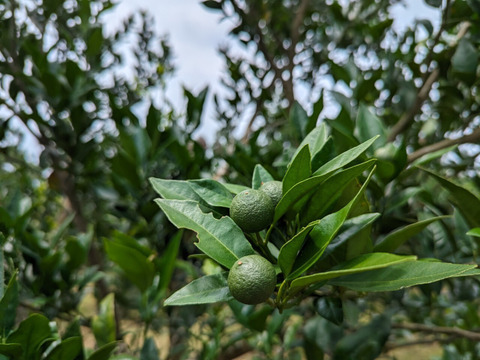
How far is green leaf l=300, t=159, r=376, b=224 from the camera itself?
1.57 ft

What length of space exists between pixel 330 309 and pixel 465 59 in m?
0.68

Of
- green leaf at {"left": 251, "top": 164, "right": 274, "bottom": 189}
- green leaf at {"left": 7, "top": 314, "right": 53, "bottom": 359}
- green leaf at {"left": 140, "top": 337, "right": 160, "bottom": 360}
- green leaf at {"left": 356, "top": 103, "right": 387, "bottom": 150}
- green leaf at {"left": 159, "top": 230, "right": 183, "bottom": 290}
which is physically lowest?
green leaf at {"left": 140, "top": 337, "right": 160, "bottom": 360}

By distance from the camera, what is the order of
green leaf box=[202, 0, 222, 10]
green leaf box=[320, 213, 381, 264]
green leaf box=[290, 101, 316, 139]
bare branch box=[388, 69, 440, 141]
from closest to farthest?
1. green leaf box=[320, 213, 381, 264]
2. green leaf box=[290, 101, 316, 139]
3. bare branch box=[388, 69, 440, 141]
4. green leaf box=[202, 0, 222, 10]

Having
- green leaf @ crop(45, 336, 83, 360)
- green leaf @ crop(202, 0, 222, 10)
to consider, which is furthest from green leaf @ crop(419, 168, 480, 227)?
green leaf @ crop(202, 0, 222, 10)

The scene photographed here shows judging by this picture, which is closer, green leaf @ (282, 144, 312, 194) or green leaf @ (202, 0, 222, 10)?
green leaf @ (282, 144, 312, 194)

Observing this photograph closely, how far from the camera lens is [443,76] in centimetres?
111

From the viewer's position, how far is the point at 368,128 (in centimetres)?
76

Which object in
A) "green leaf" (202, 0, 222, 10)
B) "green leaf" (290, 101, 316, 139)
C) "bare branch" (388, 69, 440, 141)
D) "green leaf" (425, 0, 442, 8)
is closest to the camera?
"green leaf" (290, 101, 316, 139)

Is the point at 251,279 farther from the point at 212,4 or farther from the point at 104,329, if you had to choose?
the point at 212,4

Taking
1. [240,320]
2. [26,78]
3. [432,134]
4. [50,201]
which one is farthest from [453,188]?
[50,201]

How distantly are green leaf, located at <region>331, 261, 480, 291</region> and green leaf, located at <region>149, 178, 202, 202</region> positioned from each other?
0.22 meters

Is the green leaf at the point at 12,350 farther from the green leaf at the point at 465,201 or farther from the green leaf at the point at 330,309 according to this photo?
the green leaf at the point at 465,201

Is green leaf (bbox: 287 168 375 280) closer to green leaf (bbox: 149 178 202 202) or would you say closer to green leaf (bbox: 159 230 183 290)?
green leaf (bbox: 149 178 202 202)

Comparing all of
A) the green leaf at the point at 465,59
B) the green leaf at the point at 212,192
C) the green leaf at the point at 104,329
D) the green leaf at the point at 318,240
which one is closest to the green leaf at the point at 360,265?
the green leaf at the point at 318,240
